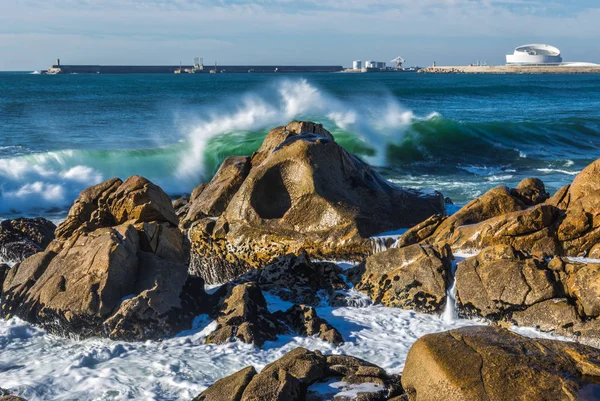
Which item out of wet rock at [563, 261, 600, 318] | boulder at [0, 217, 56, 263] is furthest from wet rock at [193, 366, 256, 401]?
boulder at [0, 217, 56, 263]

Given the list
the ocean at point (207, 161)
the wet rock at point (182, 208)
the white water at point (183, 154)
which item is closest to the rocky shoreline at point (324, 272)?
the ocean at point (207, 161)

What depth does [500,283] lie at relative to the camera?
7.08m

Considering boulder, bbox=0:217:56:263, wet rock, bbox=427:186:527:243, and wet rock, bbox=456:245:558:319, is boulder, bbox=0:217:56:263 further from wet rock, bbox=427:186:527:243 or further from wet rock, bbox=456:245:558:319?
wet rock, bbox=456:245:558:319

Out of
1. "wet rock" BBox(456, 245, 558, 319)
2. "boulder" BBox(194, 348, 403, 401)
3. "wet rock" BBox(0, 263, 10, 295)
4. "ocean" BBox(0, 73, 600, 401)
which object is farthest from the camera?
"wet rock" BBox(0, 263, 10, 295)

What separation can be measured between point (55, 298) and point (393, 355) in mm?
3541

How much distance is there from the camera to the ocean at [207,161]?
6.42m

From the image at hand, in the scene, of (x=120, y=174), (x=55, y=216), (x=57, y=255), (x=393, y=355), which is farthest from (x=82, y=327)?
(x=120, y=174)

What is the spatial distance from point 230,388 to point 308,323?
A: 193 centimetres

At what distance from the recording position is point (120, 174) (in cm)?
2066

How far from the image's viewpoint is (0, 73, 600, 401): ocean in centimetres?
642

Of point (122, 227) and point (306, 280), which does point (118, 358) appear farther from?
point (306, 280)

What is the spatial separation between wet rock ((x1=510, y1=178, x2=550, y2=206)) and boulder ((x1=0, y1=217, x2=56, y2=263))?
22.7 ft

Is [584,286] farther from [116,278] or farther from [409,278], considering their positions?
[116,278]

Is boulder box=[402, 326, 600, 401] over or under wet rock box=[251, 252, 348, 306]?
over
